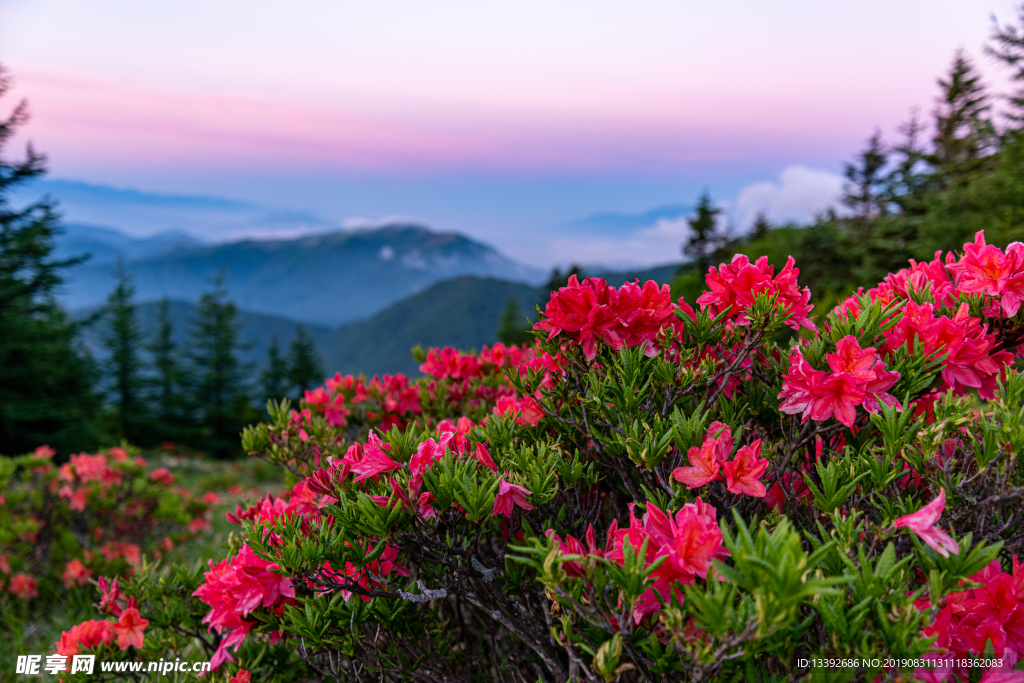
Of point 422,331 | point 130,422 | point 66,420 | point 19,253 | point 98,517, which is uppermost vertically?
point 19,253

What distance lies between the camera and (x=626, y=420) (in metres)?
1.49

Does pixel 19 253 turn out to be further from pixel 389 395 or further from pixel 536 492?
pixel 536 492

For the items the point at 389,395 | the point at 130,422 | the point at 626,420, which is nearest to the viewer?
the point at 626,420

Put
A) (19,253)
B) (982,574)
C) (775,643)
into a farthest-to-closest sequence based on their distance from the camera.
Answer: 1. (19,253)
2. (982,574)
3. (775,643)

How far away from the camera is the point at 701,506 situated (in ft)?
3.61

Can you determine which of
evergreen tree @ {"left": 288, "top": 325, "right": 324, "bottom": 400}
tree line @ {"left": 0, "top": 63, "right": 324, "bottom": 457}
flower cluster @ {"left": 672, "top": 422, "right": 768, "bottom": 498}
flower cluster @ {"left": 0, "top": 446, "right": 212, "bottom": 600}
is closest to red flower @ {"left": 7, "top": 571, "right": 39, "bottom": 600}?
flower cluster @ {"left": 0, "top": 446, "right": 212, "bottom": 600}

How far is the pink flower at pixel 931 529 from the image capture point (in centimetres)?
99

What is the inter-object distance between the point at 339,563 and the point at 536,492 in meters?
0.57

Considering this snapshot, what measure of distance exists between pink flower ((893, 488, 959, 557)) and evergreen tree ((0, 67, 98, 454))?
19.1 metres

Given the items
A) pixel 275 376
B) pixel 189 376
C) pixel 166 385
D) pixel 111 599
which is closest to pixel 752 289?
pixel 111 599

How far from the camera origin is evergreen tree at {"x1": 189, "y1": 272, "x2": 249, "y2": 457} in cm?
2964

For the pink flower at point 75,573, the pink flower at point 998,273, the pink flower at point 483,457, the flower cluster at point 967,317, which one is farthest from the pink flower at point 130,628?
the pink flower at point 75,573

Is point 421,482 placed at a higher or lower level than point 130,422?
higher

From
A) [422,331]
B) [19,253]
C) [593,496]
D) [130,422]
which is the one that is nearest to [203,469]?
[19,253]
